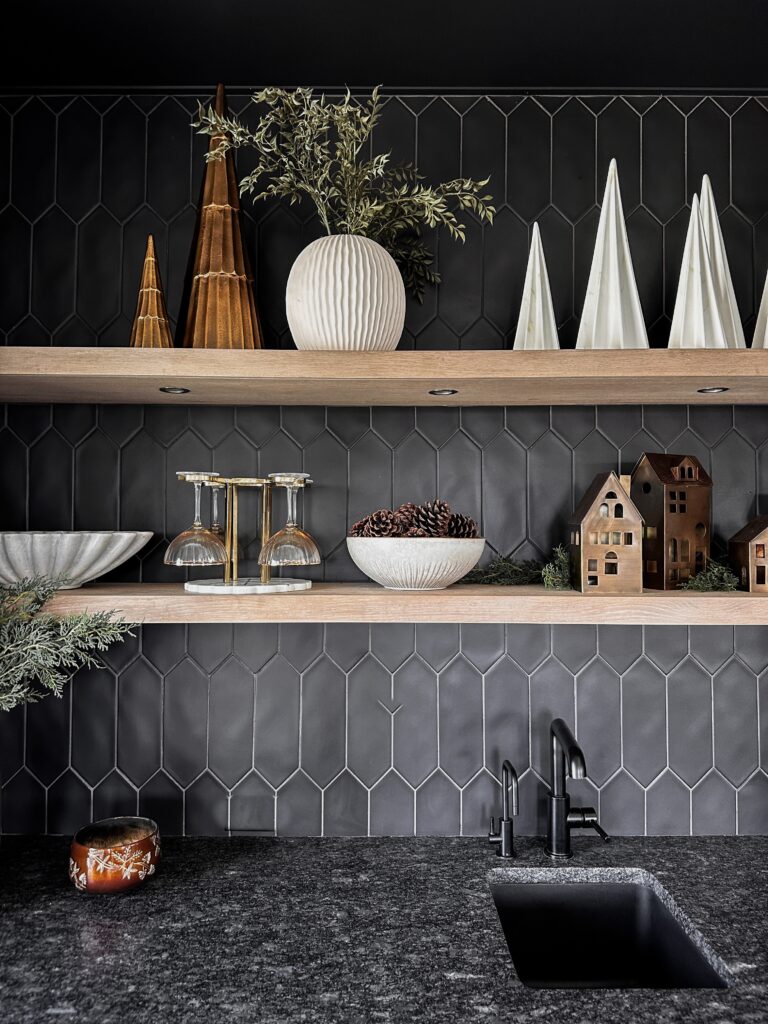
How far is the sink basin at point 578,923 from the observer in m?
1.22

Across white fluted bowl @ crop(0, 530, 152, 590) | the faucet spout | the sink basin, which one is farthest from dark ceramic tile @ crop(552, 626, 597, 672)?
white fluted bowl @ crop(0, 530, 152, 590)

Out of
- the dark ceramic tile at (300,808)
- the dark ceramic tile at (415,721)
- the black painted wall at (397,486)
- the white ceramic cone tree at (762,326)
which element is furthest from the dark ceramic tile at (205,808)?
the white ceramic cone tree at (762,326)

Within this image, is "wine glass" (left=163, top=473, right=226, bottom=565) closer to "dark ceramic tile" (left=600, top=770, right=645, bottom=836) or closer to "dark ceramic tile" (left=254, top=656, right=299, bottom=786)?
"dark ceramic tile" (left=254, top=656, right=299, bottom=786)

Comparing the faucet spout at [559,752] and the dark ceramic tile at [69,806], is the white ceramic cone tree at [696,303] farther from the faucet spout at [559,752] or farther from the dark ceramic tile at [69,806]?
the dark ceramic tile at [69,806]

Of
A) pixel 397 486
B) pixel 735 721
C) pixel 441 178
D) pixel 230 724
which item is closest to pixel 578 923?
pixel 735 721

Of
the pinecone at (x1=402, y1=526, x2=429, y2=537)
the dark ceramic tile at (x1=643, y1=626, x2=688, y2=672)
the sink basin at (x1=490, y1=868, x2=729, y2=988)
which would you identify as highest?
the pinecone at (x1=402, y1=526, x2=429, y2=537)

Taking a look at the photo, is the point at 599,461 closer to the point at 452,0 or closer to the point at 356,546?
the point at 356,546

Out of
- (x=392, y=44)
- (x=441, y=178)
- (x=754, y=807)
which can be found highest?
(x=392, y=44)

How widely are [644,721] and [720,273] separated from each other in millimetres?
842

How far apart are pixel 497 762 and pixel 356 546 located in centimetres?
55

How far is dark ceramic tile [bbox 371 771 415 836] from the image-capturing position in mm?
1381

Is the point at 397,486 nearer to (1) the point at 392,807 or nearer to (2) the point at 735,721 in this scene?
(1) the point at 392,807

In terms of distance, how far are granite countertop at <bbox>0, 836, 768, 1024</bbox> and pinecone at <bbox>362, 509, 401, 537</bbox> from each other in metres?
0.58

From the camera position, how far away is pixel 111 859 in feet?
3.60
